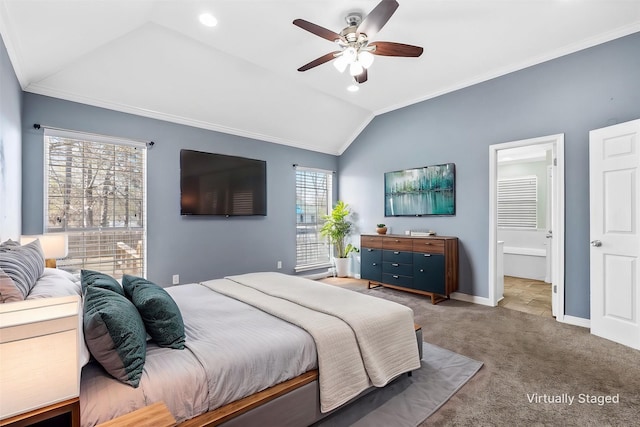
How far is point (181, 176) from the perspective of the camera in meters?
4.16

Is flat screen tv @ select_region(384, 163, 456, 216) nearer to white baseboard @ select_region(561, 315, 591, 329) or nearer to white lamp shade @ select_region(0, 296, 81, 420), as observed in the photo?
white baseboard @ select_region(561, 315, 591, 329)

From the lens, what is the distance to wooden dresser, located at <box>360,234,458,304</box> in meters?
4.09

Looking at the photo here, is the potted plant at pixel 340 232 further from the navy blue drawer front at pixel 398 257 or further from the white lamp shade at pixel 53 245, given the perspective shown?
the white lamp shade at pixel 53 245

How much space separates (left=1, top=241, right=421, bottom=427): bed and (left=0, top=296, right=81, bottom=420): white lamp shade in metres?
0.32

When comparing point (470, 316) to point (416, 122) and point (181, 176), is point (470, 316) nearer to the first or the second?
point (416, 122)

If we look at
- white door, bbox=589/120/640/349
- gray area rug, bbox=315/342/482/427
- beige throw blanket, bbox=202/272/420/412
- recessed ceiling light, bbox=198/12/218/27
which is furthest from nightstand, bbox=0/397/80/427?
white door, bbox=589/120/640/349

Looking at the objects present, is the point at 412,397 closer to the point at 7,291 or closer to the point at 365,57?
the point at 7,291

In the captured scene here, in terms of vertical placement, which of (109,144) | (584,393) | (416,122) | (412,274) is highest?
(416,122)

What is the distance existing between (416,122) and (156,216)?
4.06 meters

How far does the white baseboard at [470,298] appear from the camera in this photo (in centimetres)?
405

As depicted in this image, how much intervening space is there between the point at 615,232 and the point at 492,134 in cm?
Result: 175

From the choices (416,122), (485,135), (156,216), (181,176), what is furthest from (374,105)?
(156,216)

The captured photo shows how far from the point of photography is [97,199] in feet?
11.8

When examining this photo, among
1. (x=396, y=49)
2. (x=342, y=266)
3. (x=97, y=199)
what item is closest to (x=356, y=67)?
(x=396, y=49)
